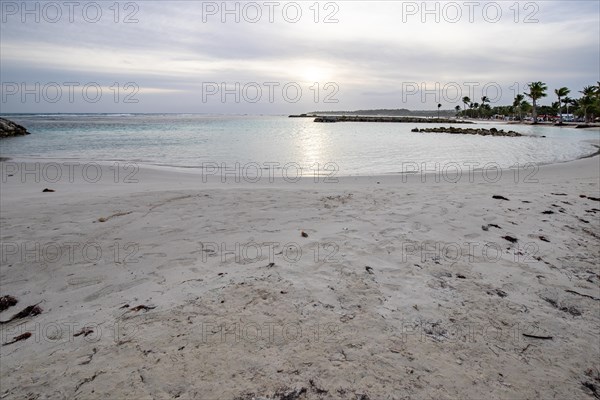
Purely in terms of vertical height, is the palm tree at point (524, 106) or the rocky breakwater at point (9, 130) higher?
the palm tree at point (524, 106)

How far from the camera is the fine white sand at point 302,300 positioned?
263cm

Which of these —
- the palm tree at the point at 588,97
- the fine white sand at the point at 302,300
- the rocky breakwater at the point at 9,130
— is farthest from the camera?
the palm tree at the point at 588,97

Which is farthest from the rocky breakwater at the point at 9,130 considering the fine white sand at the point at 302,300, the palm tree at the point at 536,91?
the palm tree at the point at 536,91

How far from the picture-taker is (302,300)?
143 inches

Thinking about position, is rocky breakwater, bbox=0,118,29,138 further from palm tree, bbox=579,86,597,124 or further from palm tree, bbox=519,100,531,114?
palm tree, bbox=519,100,531,114

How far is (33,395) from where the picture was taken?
98.6 inches

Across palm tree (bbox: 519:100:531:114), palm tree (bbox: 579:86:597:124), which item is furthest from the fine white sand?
palm tree (bbox: 519:100:531:114)

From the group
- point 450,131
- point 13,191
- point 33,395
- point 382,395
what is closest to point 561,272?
point 382,395

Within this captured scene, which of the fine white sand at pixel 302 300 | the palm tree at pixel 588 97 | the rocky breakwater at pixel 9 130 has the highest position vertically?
the palm tree at pixel 588 97

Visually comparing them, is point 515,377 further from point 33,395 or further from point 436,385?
point 33,395

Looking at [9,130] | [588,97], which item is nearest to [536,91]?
[588,97]

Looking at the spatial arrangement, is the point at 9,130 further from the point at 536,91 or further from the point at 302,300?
the point at 536,91

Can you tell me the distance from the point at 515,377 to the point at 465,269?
182cm

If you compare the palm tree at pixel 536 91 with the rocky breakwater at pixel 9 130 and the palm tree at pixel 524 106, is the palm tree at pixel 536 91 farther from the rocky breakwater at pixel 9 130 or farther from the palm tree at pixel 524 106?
the rocky breakwater at pixel 9 130
